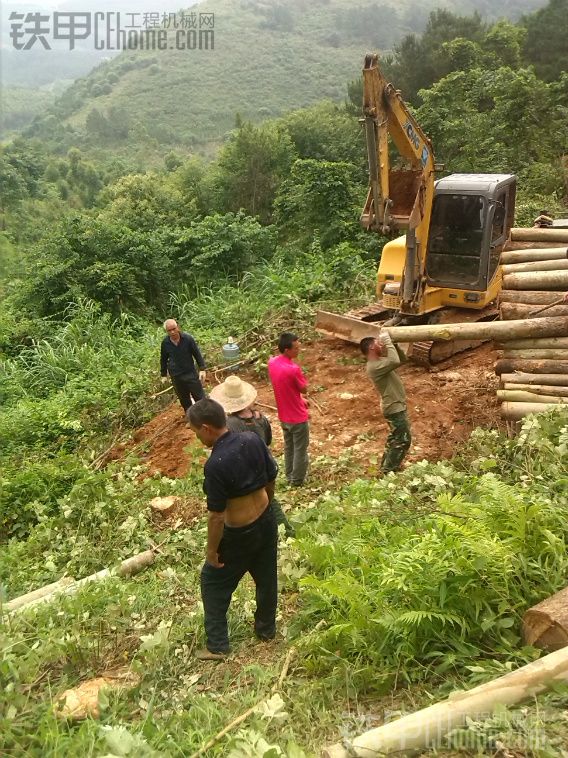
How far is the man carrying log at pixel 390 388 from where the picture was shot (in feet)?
19.3

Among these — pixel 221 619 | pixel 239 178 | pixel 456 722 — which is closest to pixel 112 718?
pixel 221 619

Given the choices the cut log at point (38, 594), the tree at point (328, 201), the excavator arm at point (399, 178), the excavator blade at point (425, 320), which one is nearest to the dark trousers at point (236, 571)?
the cut log at point (38, 594)

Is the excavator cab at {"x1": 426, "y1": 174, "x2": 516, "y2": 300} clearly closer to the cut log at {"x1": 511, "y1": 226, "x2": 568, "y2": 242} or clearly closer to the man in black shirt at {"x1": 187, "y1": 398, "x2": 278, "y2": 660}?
the cut log at {"x1": 511, "y1": 226, "x2": 568, "y2": 242}

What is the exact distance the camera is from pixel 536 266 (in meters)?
6.98

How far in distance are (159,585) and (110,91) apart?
8797 cm

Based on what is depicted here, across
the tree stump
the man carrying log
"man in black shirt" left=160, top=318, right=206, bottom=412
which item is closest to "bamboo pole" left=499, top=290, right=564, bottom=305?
the man carrying log

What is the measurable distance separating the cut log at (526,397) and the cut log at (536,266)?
1.62 meters

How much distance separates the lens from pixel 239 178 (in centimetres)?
2636

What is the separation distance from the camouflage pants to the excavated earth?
58cm

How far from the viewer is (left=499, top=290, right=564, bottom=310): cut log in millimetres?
6509

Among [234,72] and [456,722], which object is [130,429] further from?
[234,72]

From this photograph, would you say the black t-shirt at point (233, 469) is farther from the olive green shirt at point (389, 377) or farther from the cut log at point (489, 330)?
the cut log at point (489, 330)

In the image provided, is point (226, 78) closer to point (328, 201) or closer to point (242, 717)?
point (328, 201)

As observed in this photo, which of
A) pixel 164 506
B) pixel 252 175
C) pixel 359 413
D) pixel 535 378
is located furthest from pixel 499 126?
pixel 164 506
